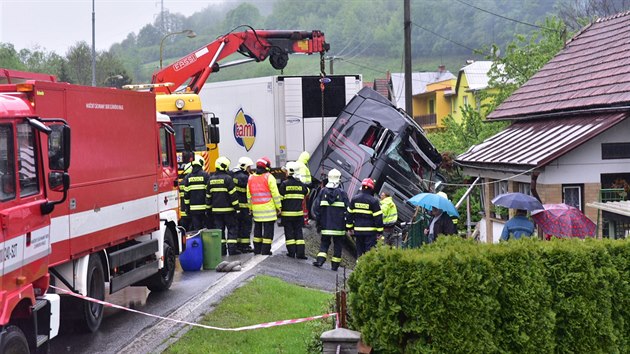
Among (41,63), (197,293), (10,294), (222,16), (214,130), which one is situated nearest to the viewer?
(10,294)

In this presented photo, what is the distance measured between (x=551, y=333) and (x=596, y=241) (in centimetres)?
112

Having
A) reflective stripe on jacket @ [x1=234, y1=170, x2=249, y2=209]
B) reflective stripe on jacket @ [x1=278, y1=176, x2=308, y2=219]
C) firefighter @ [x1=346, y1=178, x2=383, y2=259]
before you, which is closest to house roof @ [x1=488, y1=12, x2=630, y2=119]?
firefighter @ [x1=346, y1=178, x2=383, y2=259]

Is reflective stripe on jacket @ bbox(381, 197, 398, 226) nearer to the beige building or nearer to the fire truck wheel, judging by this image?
the beige building

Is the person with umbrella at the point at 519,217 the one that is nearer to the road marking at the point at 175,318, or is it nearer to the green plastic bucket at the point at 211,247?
the road marking at the point at 175,318

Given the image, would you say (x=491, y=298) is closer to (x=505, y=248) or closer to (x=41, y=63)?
(x=505, y=248)

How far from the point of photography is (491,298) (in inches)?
341

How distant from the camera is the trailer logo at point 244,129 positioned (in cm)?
2505

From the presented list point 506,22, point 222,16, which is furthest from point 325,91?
point 222,16

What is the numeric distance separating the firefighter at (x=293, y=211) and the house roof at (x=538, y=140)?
4.04 meters

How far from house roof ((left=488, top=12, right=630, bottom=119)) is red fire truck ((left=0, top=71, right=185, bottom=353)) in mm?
7891

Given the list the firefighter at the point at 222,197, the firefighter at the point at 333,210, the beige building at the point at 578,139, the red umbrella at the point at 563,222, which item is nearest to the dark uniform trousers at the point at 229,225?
the firefighter at the point at 222,197

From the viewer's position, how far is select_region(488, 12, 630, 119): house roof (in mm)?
17469

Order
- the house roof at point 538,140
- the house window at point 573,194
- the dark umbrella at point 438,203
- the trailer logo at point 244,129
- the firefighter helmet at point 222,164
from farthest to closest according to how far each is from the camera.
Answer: the trailer logo at point 244,129 → the firefighter helmet at point 222,164 → the house window at point 573,194 → the house roof at point 538,140 → the dark umbrella at point 438,203

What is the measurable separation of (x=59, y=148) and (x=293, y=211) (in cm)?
859
